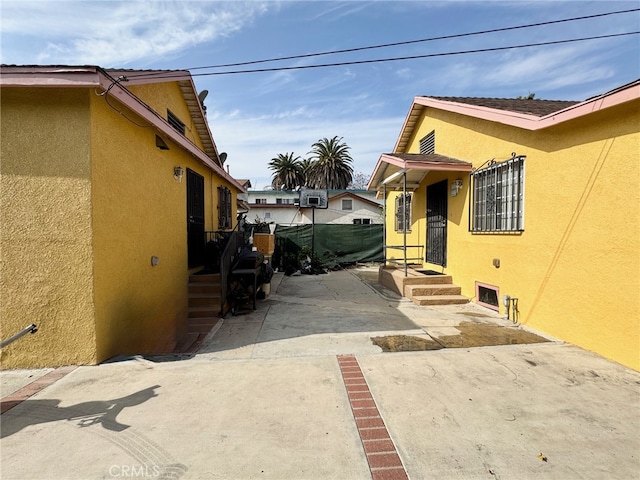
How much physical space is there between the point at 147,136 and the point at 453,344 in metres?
5.38

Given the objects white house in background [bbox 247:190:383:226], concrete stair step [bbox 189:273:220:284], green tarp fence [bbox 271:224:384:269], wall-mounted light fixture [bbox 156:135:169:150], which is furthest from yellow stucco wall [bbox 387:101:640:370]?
white house in background [bbox 247:190:383:226]

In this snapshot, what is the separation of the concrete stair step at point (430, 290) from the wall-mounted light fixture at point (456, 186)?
2.18 meters

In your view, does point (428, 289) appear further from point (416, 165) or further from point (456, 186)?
point (416, 165)

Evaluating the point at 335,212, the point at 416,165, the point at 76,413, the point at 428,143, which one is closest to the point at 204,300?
the point at 76,413

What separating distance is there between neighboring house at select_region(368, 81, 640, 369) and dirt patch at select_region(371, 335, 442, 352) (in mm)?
1888

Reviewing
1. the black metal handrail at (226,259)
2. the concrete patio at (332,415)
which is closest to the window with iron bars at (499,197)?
the concrete patio at (332,415)

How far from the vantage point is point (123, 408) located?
2.63 m

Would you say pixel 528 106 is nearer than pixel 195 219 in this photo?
Yes

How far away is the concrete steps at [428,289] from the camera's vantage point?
21.2ft

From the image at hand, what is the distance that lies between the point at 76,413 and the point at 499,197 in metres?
6.60

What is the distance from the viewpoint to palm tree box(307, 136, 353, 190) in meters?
35.1

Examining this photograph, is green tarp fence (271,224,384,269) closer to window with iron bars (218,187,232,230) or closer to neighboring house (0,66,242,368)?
window with iron bars (218,187,232,230)

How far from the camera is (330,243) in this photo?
535 inches

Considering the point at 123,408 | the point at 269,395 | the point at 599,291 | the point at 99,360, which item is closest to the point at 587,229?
the point at 599,291
